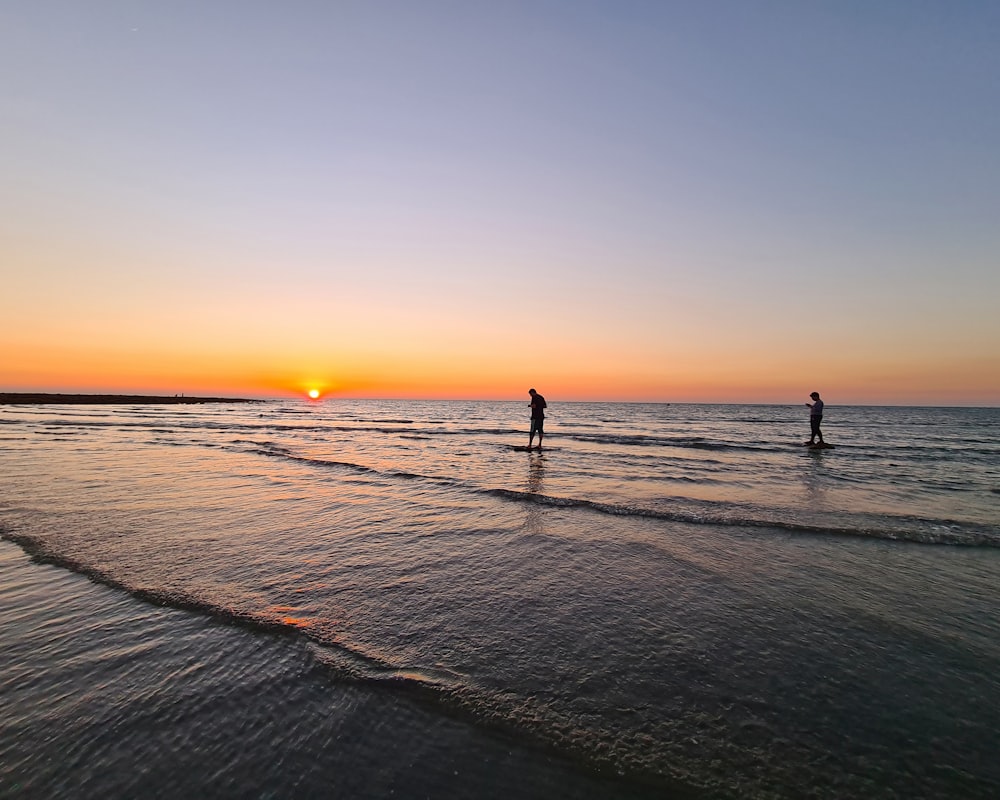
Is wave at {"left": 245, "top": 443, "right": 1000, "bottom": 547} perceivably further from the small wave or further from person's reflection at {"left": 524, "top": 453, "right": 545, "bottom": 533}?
person's reflection at {"left": 524, "top": 453, "right": 545, "bottom": 533}

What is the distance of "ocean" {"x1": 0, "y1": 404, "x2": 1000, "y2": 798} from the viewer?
2.90 metres

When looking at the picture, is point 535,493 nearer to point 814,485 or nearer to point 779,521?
point 779,521

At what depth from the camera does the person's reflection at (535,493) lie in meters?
9.32

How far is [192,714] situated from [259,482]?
1109 centimetres

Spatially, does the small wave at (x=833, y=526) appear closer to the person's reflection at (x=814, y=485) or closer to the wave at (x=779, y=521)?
the wave at (x=779, y=521)

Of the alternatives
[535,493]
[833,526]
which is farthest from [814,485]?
[535,493]

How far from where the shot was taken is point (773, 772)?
9.55 feet

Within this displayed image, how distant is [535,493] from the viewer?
12.7 metres

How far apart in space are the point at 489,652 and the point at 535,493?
853 cm

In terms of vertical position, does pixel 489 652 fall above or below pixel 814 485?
above

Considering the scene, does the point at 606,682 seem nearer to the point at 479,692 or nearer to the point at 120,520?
the point at 479,692

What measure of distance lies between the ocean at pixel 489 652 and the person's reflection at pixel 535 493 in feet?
1.09

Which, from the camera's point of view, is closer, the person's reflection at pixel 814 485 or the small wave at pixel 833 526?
the small wave at pixel 833 526

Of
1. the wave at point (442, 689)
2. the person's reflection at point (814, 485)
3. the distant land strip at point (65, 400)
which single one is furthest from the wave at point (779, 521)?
the distant land strip at point (65, 400)
